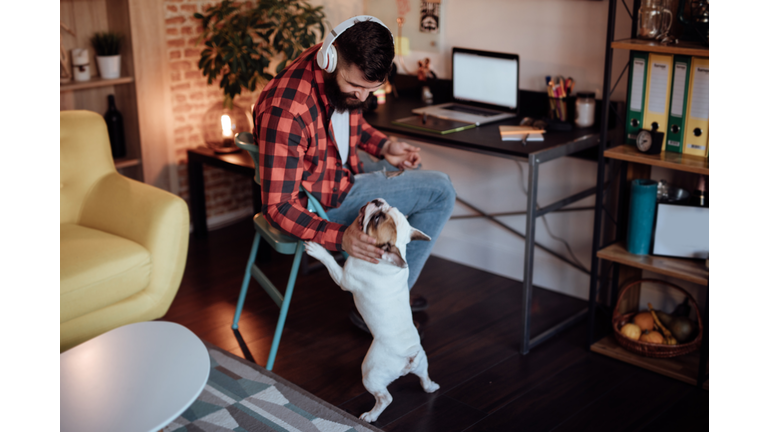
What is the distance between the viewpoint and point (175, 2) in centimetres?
344

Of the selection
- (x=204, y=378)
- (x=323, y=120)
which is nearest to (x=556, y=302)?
(x=323, y=120)

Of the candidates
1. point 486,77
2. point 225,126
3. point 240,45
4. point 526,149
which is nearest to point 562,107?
point 486,77

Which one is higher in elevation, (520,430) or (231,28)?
(231,28)

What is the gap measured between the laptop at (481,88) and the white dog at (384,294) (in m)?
1.02

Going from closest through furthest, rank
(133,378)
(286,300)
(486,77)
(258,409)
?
(133,378)
(258,409)
(286,300)
(486,77)

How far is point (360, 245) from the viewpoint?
1.87 m

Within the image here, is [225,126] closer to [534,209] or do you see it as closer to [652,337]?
[534,209]

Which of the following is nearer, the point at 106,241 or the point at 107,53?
the point at 106,241

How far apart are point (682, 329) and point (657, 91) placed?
0.87 metres

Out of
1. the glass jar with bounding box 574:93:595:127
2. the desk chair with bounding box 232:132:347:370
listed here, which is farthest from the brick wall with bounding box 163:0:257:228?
the glass jar with bounding box 574:93:595:127

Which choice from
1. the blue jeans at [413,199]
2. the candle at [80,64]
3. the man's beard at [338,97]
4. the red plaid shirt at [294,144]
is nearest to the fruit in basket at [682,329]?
the blue jeans at [413,199]

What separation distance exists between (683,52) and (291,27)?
1.92 m

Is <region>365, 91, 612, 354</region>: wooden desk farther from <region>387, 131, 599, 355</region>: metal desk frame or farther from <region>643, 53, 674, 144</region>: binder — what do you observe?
<region>643, 53, 674, 144</region>: binder
